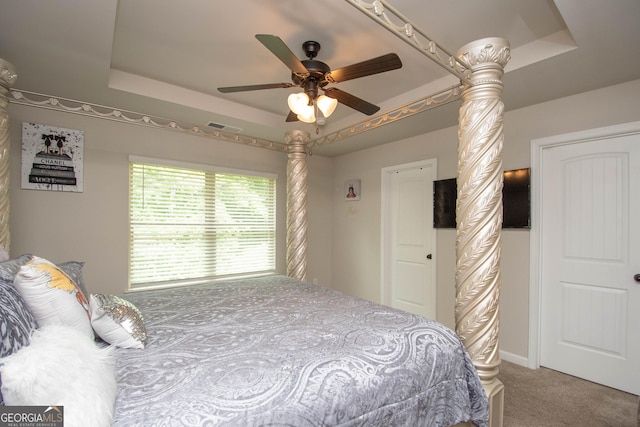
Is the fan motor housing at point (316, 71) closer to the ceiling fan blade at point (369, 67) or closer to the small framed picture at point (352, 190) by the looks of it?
the ceiling fan blade at point (369, 67)

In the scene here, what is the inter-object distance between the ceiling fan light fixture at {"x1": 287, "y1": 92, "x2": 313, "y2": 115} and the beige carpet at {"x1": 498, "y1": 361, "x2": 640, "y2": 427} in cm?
260

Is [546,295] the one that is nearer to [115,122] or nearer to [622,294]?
[622,294]

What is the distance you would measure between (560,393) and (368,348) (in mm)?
2143

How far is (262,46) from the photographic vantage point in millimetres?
2230

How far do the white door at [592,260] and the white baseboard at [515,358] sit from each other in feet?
A: 0.53

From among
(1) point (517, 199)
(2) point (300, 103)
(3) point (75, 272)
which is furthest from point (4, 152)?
(1) point (517, 199)

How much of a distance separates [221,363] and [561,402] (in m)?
2.61

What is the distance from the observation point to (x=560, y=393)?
2.32 m

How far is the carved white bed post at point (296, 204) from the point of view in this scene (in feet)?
11.8

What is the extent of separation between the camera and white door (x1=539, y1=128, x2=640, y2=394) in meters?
2.33

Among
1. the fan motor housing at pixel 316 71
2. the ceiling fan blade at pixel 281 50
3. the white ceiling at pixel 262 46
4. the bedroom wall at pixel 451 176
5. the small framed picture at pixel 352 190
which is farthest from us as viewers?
the small framed picture at pixel 352 190

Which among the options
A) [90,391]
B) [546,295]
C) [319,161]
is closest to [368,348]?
[90,391]

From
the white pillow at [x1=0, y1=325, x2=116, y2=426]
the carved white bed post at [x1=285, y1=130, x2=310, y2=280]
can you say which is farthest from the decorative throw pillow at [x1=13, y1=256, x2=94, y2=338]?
the carved white bed post at [x1=285, y1=130, x2=310, y2=280]

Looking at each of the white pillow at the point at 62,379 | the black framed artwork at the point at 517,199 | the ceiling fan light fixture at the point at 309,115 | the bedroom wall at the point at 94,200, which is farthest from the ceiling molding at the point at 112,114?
the black framed artwork at the point at 517,199
